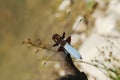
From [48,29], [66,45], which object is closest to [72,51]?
[66,45]

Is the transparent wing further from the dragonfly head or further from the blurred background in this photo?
the blurred background

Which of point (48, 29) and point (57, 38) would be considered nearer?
point (57, 38)

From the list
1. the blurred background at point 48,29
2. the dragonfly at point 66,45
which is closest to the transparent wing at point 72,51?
the dragonfly at point 66,45

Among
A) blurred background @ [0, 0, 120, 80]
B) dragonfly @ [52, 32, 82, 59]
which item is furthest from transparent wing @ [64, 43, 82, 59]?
blurred background @ [0, 0, 120, 80]

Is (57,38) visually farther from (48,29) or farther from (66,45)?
(48,29)

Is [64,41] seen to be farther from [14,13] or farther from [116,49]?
[14,13]

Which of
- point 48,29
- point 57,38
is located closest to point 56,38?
point 57,38

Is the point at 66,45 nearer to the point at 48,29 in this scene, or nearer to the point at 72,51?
the point at 72,51

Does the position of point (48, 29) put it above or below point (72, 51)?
above
